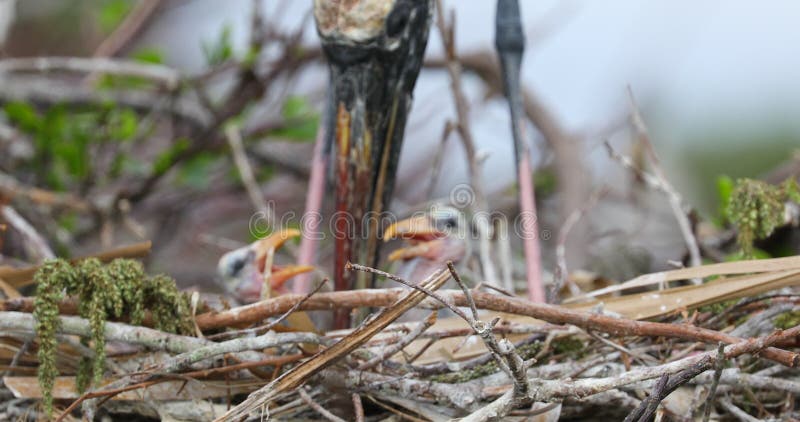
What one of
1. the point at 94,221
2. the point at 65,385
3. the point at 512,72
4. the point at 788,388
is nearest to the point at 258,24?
the point at 94,221

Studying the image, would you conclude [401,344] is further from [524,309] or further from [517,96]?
[517,96]

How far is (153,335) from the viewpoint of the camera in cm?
117

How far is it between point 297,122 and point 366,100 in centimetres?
100

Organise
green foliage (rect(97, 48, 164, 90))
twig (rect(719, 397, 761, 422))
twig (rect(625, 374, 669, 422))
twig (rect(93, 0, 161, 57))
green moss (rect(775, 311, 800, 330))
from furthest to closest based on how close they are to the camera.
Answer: twig (rect(93, 0, 161, 57)) → green foliage (rect(97, 48, 164, 90)) → green moss (rect(775, 311, 800, 330)) → twig (rect(719, 397, 761, 422)) → twig (rect(625, 374, 669, 422))

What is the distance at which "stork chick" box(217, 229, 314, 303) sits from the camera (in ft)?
4.93

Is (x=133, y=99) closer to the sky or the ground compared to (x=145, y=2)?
closer to the ground

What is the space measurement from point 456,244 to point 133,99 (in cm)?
123

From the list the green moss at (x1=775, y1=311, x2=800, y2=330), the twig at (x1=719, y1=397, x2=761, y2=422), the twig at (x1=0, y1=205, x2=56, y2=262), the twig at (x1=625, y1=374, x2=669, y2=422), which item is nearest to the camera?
the twig at (x1=625, y1=374, x2=669, y2=422)

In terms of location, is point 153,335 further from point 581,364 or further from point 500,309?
point 581,364

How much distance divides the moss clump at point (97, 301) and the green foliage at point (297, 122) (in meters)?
1.20

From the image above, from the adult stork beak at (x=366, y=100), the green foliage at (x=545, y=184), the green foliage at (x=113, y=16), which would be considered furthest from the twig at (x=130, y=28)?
the adult stork beak at (x=366, y=100)

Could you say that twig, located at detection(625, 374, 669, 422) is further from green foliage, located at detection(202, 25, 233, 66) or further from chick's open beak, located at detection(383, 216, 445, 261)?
green foliage, located at detection(202, 25, 233, 66)

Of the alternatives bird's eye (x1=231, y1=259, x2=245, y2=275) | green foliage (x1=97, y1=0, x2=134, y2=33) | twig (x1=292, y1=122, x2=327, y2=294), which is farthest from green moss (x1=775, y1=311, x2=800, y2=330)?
green foliage (x1=97, y1=0, x2=134, y2=33)

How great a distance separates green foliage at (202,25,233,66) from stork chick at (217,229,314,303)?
38.4 inches
